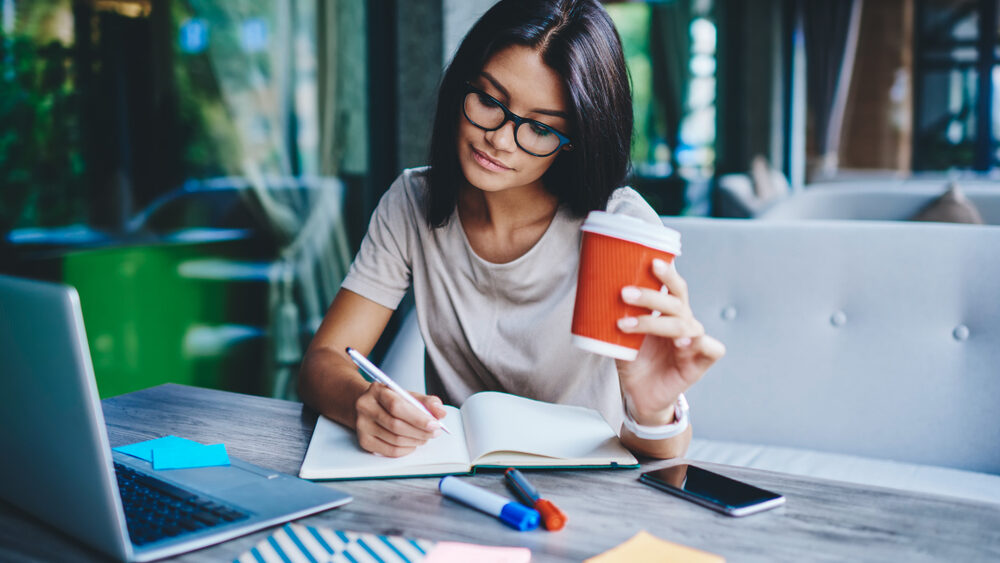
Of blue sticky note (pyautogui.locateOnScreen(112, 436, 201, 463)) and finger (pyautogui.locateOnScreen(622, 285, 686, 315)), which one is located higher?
finger (pyautogui.locateOnScreen(622, 285, 686, 315))

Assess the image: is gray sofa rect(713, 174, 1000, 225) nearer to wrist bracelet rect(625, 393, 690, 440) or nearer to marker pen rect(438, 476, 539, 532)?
wrist bracelet rect(625, 393, 690, 440)

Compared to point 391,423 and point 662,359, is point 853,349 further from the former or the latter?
point 391,423

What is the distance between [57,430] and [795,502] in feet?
2.52

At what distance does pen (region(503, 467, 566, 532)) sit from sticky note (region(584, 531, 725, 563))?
0.23ft

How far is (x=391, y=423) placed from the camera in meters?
0.99

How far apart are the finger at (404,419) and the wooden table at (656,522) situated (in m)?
0.06

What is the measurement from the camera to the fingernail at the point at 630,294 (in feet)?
2.76

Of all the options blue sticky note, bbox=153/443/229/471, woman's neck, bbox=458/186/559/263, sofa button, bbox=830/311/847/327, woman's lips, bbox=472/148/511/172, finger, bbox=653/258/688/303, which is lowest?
blue sticky note, bbox=153/443/229/471

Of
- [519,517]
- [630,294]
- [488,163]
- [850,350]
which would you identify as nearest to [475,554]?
[519,517]

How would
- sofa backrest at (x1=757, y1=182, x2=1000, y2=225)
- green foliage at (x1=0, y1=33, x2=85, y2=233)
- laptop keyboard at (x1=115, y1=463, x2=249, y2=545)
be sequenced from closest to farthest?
1. laptop keyboard at (x1=115, y1=463, x2=249, y2=545)
2. green foliage at (x1=0, y1=33, x2=85, y2=233)
3. sofa backrest at (x1=757, y1=182, x2=1000, y2=225)

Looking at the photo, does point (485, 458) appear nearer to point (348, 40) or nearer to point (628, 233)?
point (628, 233)

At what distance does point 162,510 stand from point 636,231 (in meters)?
0.59

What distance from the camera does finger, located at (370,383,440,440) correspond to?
0.97 meters

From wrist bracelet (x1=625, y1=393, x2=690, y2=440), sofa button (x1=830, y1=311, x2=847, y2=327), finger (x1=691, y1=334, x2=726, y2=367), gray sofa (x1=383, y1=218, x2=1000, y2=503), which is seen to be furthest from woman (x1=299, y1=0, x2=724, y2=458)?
sofa button (x1=830, y1=311, x2=847, y2=327)
